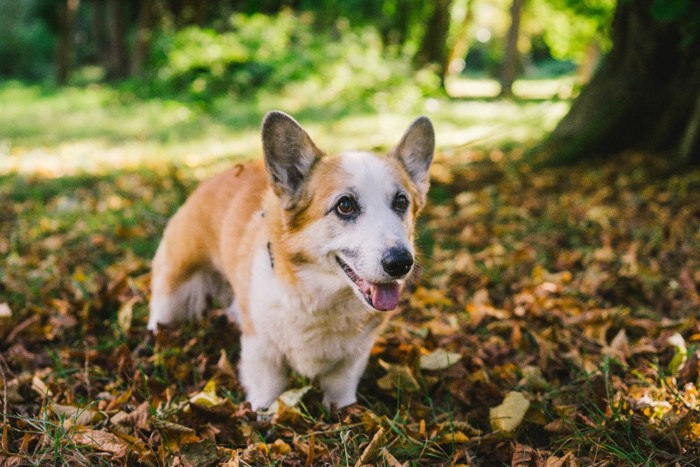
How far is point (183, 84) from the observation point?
1256cm

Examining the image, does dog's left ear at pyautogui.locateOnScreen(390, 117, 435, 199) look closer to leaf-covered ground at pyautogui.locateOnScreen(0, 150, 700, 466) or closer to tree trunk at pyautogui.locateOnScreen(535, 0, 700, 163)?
leaf-covered ground at pyautogui.locateOnScreen(0, 150, 700, 466)

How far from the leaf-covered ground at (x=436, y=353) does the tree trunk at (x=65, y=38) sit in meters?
18.9

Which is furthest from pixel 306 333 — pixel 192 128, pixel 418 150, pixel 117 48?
pixel 117 48

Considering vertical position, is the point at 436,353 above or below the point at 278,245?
below

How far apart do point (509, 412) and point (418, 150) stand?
1.27 m

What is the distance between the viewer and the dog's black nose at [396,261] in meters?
2.06

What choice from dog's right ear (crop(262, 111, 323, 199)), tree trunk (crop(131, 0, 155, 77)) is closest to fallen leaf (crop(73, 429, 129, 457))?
dog's right ear (crop(262, 111, 323, 199))

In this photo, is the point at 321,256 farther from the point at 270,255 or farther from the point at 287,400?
the point at 287,400

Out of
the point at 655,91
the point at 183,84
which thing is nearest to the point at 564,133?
the point at 655,91

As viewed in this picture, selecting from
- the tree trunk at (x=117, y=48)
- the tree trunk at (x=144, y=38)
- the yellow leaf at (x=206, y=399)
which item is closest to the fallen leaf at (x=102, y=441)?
the yellow leaf at (x=206, y=399)

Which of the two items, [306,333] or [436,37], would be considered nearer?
[306,333]

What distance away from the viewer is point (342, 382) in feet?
8.20

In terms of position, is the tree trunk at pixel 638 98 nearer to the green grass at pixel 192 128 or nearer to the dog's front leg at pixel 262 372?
the green grass at pixel 192 128

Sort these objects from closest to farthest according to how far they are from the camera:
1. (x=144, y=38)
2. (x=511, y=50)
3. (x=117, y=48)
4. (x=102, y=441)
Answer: (x=102, y=441) → (x=511, y=50) → (x=144, y=38) → (x=117, y=48)
